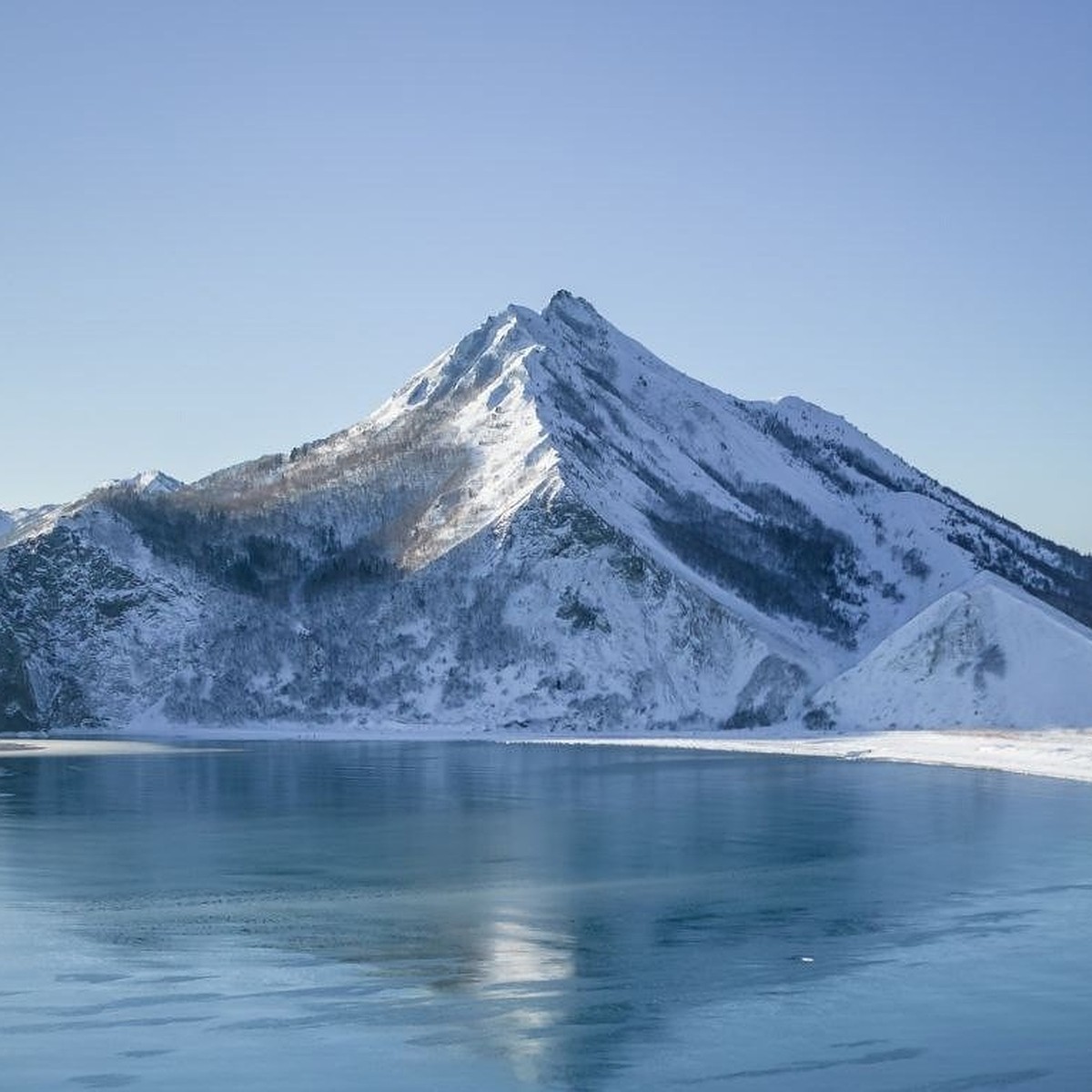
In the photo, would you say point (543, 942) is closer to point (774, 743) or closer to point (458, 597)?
point (774, 743)

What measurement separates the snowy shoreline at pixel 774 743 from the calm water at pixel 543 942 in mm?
25788

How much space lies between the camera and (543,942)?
134 ft

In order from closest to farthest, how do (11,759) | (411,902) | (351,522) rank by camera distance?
(411,902) < (11,759) < (351,522)

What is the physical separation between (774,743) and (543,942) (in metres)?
81.7

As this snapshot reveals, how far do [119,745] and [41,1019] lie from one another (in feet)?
289

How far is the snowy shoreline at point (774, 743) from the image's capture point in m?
101

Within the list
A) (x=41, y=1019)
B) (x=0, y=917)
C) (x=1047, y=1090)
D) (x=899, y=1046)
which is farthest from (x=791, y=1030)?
(x=0, y=917)

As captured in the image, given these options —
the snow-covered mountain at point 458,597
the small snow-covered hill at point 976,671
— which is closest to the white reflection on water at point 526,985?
the small snow-covered hill at point 976,671

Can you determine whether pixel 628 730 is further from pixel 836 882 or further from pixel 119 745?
pixel 836 882

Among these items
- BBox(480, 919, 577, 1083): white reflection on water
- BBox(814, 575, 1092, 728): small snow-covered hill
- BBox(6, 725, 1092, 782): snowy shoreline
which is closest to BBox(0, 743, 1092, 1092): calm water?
BBox(480, 919, 577, 1083): white reflection on water

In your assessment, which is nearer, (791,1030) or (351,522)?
(791,1030)

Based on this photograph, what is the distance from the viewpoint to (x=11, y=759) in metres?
102

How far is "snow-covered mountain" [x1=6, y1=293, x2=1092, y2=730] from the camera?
448ft

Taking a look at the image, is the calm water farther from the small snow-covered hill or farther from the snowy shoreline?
the small snow-covered hill
